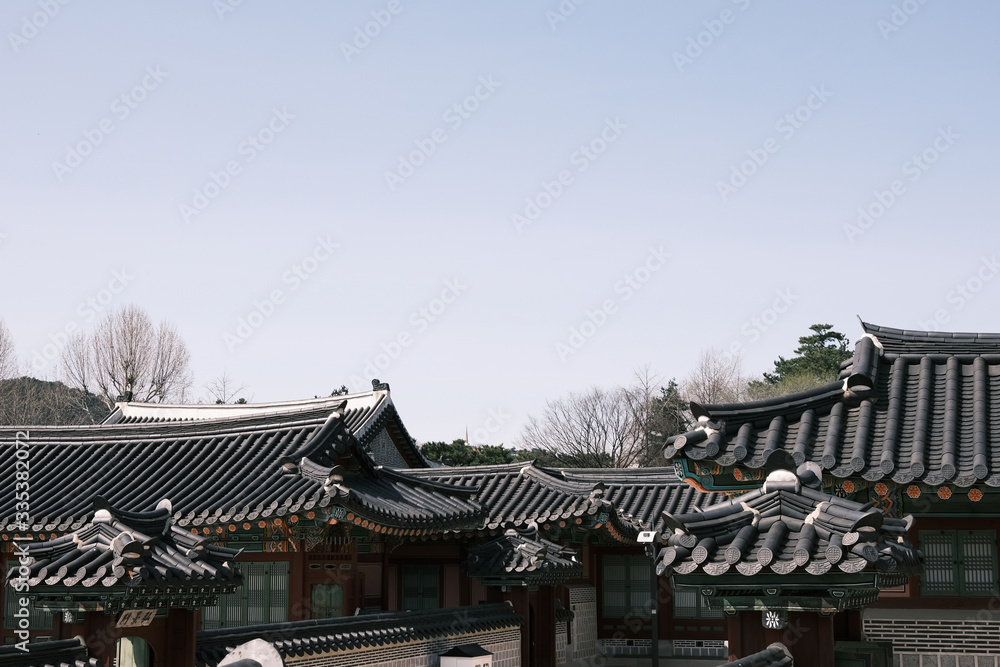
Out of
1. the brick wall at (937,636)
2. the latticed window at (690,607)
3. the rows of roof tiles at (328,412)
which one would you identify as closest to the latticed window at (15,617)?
the rows of roof tiles at (328,412)

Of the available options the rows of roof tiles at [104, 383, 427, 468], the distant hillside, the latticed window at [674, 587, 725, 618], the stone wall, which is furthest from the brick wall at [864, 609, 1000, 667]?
the distant hillside

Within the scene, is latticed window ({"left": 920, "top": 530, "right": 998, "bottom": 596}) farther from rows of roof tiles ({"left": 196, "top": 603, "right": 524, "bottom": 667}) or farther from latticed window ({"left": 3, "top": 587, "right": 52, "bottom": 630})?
latticed window ({"left": 3, "top": 587, "right": 52, "bottom": 630})

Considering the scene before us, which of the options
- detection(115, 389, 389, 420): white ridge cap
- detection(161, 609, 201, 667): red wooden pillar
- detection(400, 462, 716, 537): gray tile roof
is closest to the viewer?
detection(161, 609, 201, 667): red wooden pillar

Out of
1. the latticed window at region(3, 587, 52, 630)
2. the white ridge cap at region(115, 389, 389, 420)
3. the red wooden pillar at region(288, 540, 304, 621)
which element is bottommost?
the latticed window at region(3, 587, 52, 630)

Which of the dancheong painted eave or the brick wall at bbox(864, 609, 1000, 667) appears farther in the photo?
the brick wall at bbox(864, 609, 1000, 667)

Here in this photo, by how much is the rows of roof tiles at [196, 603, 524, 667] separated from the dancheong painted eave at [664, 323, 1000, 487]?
237 inches

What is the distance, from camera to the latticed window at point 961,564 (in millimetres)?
10086

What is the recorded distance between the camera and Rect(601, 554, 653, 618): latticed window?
2647 centimetres

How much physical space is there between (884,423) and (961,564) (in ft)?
5.32

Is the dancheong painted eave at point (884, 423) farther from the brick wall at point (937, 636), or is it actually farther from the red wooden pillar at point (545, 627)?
the red wooden pillar at point (545, 627)

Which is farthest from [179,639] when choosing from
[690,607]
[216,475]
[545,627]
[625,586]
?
[690,607]

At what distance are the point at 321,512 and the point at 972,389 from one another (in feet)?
32.9

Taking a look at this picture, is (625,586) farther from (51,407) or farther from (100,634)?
(51,407)

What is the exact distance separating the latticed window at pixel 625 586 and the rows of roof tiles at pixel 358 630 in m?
6.71
